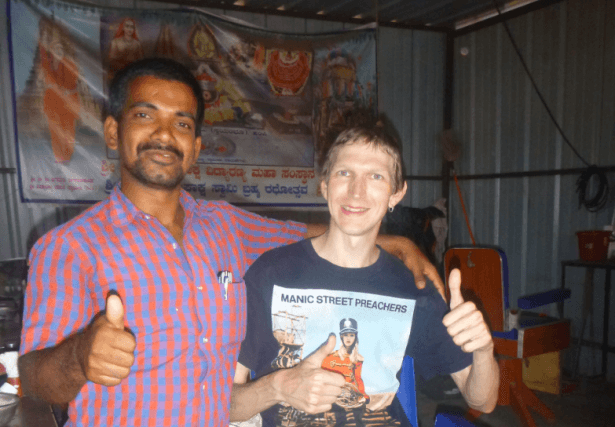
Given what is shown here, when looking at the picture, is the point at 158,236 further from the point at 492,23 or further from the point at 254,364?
the point at 492,23

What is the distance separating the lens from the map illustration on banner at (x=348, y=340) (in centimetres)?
141

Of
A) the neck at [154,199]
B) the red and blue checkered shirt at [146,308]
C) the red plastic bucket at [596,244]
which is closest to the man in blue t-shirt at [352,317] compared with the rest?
the red and blue checkered shirt at [146,308]

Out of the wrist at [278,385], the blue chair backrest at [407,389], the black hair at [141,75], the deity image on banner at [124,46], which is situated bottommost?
the blue chair backrest at [407,389]

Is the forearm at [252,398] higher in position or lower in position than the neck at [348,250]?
lower

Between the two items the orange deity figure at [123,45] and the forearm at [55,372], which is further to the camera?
the orange deity figure at [123,45]

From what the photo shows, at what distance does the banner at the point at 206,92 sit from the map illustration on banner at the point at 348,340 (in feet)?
10.6

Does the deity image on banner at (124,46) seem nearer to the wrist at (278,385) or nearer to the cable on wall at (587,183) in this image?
the cable on wall at (587,183)

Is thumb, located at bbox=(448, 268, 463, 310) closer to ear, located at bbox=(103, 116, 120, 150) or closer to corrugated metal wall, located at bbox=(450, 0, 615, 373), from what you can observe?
ear, located at bbox=(103, 116, 120, 150)

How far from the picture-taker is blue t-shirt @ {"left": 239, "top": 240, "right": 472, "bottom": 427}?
141cm

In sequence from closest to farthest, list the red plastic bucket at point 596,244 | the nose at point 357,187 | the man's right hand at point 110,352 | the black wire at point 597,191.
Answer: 1. the man's right hand at point 110,352
2. the nose at point 357,187
3. the red plastic bucket at point 596,244
4. the black wire at point 597,191

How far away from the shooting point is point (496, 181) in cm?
516

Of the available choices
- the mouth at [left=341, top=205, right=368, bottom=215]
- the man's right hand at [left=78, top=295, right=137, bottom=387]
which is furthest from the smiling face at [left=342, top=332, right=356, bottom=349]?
the man's right hand at [left=78, top=295, right=137, bottom=387]

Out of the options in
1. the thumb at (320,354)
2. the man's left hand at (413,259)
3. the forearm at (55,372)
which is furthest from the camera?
the man's left hand at (413,259)

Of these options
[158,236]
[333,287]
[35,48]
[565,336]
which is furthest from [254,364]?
[35,48]
